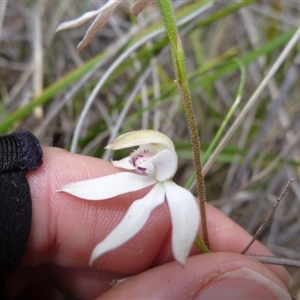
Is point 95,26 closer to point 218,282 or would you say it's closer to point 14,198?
point 14,198

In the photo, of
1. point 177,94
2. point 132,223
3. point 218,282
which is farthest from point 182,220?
point 177,94

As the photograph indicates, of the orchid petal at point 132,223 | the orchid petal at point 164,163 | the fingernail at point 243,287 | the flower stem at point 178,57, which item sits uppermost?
the flower stem at point 178,57

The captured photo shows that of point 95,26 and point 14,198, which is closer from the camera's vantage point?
point 95,26

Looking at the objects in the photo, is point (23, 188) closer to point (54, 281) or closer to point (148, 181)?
point (148, 181)

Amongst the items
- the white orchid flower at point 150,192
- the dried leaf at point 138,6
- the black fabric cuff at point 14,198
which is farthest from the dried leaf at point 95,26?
the black fabric cuff at point 14,198

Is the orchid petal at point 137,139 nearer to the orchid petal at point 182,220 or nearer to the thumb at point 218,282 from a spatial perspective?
the orchid petal at point 182,220

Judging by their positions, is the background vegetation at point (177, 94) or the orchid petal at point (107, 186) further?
the background vegetation at point (177, 94)

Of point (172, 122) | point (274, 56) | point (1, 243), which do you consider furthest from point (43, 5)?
point (1, 243)

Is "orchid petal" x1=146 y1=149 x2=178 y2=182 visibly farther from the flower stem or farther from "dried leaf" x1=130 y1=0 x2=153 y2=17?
"dried leaf" x1=130 y1=0 x2=153 y2=17
